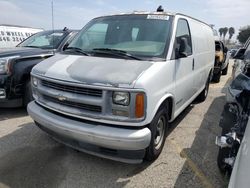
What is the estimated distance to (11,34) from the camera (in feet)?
36.8

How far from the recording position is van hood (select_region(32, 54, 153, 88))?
2.95 m

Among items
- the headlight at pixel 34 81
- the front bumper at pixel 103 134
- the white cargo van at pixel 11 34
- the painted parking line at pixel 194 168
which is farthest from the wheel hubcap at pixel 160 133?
the white cargo van at pixel 11 34

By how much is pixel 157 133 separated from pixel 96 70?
4.10 ft

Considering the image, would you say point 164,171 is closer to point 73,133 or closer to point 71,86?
point 73,133

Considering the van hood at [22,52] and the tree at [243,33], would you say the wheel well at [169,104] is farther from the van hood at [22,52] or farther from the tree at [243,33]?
the tree at [243,33]

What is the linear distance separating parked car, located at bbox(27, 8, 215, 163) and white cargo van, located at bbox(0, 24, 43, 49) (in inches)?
315

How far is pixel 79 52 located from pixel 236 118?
2.35 metres

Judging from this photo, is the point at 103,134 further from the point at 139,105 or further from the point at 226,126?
the point at 226,126

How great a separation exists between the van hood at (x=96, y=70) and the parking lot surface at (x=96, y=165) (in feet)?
3.91

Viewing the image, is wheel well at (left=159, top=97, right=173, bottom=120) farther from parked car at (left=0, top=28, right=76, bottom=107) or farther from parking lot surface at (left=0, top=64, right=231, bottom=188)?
parked car at (left=0, top=28, right=76, bottom=107)

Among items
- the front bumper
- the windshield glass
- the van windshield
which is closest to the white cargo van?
the windshield glass

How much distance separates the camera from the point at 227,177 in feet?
10.6

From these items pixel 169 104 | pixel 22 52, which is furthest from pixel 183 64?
pixel 22 52

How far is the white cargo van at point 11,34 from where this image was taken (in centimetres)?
1105
